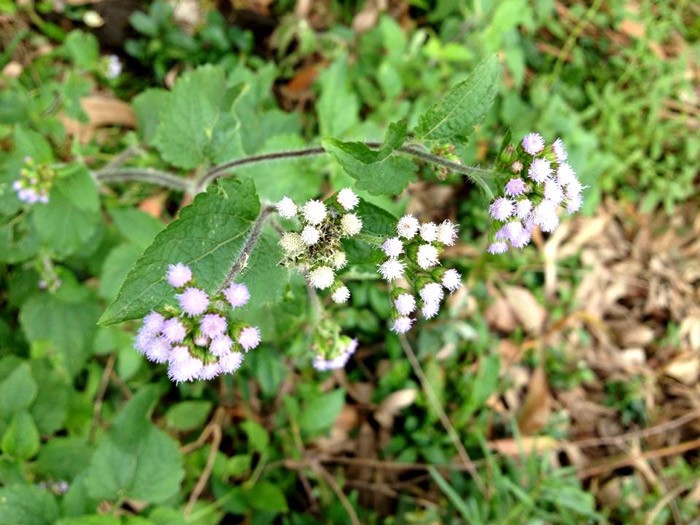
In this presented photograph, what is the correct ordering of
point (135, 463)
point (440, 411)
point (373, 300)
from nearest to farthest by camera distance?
point (135, 463) < point (373, 300) < point (440, 411)

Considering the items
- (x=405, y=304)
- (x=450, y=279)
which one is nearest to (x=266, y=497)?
(x=405, y=304)

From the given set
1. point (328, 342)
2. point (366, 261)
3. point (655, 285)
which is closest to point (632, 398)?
point (655, 285)

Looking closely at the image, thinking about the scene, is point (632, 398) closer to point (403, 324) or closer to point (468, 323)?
point (468, 323)

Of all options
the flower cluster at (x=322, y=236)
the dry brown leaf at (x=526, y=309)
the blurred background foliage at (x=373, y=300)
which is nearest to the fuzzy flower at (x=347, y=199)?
the flower cluster at (x=322, y=236)

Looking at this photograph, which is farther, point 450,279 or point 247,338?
point 450,279

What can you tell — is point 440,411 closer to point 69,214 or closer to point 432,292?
point 432,292
